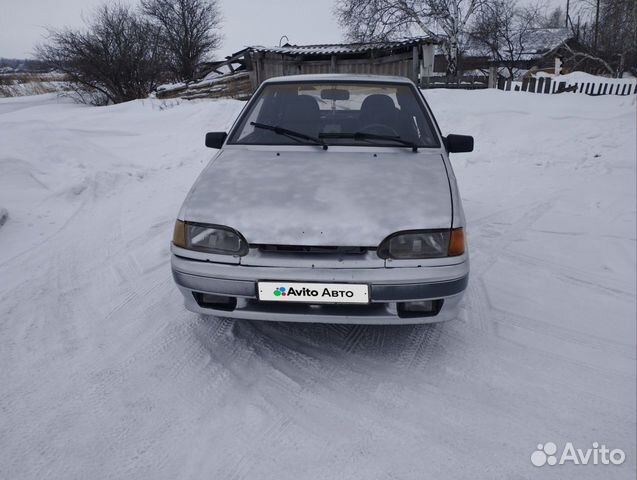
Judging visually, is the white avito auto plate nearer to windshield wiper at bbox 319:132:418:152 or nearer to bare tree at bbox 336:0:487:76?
windshield wiper at bbox 319:132:418:152

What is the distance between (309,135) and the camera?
301 centimetres

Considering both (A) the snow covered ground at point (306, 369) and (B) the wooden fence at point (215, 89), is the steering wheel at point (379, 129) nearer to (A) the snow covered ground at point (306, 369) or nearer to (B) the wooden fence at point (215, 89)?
(A) the snow covered ground at point (306, 369)

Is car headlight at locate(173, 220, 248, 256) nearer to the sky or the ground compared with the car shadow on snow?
nearer to the sky

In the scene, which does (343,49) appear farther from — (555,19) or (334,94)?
(555,19)

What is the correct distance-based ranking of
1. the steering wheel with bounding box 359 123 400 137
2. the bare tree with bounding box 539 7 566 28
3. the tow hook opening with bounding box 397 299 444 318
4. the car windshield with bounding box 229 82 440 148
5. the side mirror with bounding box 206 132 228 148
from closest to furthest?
the tow hook opening with bounding box 397 299 444 318 < the car windshield with bounding box 229 82 440 148 < the steering wheel with bounding box 359 123 400 137 < the side mirror with bounding box 206 132 228 148 < the bare tree with bounding box 539 7 566 28

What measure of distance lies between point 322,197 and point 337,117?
131cm

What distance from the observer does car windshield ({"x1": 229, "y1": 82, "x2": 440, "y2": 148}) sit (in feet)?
9.71

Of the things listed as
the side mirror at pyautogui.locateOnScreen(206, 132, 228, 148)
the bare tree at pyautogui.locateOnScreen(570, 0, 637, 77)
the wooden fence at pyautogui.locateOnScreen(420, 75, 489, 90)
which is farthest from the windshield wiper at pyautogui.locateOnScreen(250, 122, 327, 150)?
the bare tree at pyautogui.locateOnScreen(570, 0, 637, 77)

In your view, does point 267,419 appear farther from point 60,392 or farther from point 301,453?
point 60,392

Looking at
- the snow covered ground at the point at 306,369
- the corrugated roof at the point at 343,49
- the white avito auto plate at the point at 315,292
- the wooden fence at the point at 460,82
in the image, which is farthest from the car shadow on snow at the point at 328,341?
the corrugated roof at the point at 343,49

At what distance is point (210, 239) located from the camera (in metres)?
2.13

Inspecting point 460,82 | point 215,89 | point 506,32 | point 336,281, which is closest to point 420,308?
point 336,281

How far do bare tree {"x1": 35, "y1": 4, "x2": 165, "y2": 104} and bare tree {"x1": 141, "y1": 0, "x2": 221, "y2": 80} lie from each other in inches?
260

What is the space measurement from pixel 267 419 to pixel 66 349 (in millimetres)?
1320
